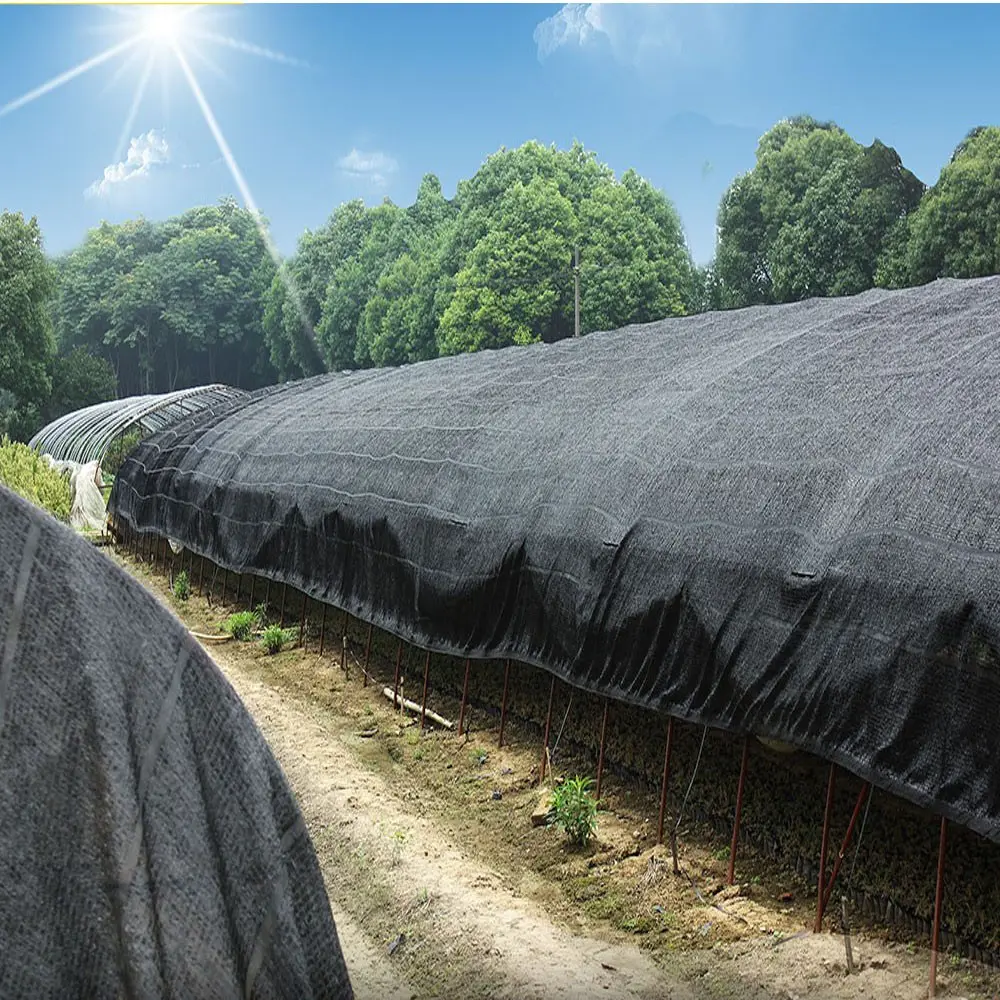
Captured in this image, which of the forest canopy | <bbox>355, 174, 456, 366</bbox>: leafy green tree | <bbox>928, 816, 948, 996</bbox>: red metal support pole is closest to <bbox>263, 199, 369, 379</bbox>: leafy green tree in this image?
the forest canopy

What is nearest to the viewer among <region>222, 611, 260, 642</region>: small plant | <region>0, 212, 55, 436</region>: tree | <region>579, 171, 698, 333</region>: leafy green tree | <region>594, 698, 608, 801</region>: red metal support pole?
<region>594, 698, 608, 801</region>: red metal support pole

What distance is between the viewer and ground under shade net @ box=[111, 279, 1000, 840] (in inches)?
192

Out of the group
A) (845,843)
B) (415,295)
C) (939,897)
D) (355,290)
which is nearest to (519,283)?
(415,295)

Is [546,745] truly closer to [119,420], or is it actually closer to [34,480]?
[34,480]

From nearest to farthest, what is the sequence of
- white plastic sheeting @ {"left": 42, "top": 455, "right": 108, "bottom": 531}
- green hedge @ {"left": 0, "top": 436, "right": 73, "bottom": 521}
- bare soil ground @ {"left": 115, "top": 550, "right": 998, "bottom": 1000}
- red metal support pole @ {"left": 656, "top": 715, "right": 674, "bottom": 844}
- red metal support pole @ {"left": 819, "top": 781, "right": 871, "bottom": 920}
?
1. bare soil ground @ {"left": 115, "top": 550, "right": 998, "bottom": 1000}
2. red metal support pole @ {"left": 819, "top": 781, "right": 871, "bottom": 920}
3. red metal support pole @ {"left": 656, "top": 715, "right": 674, "bottom": 844}
4. green hedge @ {"left": 0, "top": 436, "right": 73, "bottom": 521}
5. white plastic sheeting @ {"left": 42, "top": 455, "right": 108, "bottom": 531}

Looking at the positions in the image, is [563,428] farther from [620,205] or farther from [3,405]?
[3,405]

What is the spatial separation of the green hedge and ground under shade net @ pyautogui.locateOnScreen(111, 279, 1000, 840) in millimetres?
7502

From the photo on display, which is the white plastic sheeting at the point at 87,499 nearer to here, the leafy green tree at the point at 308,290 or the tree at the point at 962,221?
the tree at the point at 962,221

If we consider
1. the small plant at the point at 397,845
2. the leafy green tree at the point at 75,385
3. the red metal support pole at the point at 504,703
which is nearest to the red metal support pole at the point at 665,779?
the small plant at the point at 397,845

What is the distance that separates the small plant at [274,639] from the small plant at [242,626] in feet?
2.12

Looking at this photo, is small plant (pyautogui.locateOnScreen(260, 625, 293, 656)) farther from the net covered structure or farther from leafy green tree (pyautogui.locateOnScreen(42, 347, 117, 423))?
leafy green tree (pyautogui.locateOnScreen(42, 347, 117, 423))

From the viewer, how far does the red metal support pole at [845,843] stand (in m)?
5.19

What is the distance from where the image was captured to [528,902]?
6.02m

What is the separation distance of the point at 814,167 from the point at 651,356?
88.5ft
